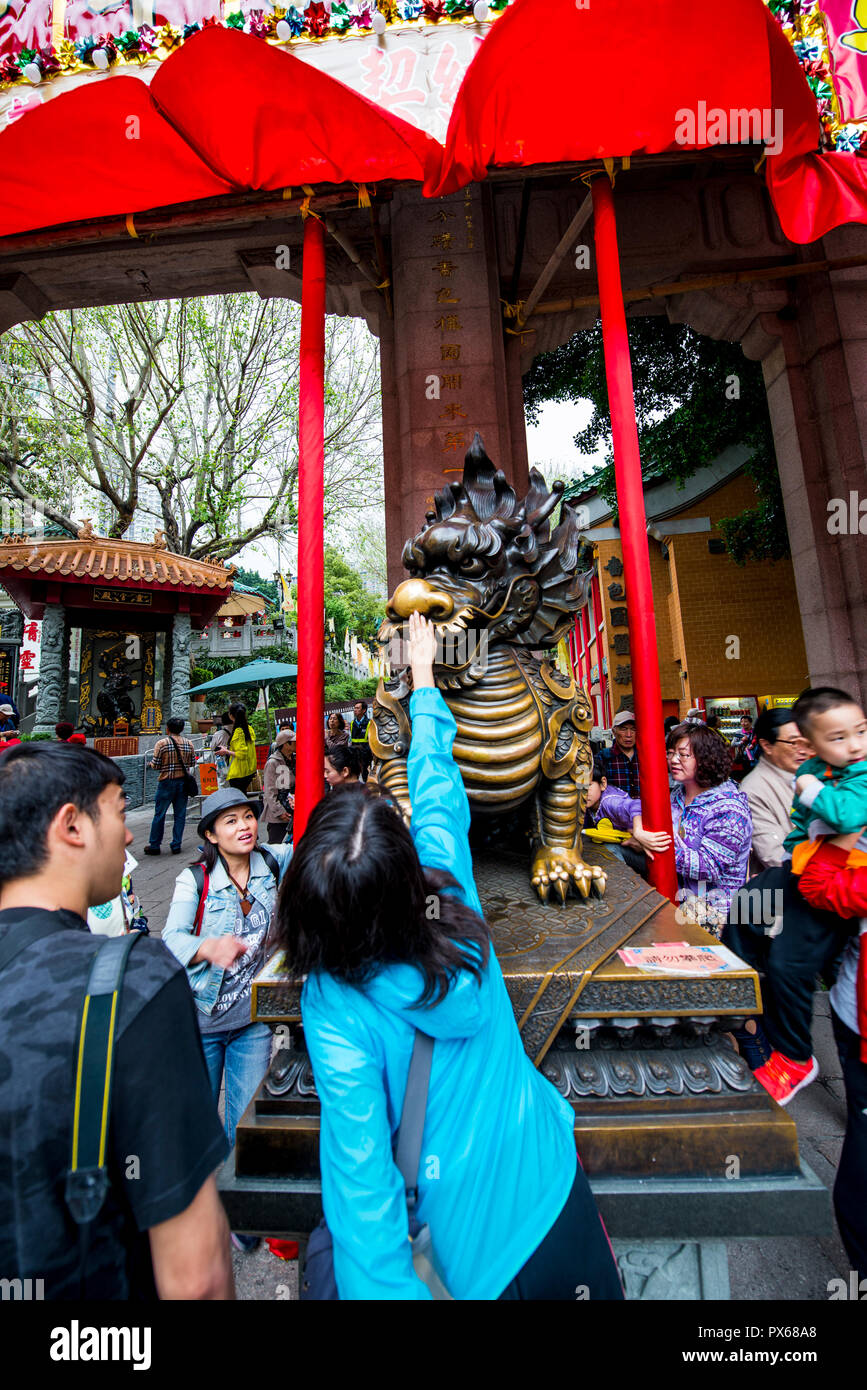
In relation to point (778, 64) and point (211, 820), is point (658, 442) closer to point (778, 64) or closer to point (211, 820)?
point (778, 64)

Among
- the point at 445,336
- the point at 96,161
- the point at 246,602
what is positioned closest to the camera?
the point at 96,161

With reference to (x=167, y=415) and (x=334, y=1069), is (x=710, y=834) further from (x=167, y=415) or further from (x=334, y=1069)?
(x=167, y=415)

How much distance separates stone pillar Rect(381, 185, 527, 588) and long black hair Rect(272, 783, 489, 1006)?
3.77 meters

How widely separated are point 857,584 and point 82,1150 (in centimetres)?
585

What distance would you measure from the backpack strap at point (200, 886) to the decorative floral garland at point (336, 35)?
3.97 m

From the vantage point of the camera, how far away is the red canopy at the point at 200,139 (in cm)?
280

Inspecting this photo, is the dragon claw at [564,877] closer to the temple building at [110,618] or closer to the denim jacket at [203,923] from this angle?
the denim jacket at [203,923]

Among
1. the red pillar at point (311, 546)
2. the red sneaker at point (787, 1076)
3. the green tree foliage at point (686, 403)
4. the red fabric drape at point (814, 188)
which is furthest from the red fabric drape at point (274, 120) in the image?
the green tree foliage at point (686, 403)

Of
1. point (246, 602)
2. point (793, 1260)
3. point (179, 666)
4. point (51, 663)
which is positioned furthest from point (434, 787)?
point (246, 602)

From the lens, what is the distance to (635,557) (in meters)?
2.88

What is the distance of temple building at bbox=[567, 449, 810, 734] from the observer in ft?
29.5

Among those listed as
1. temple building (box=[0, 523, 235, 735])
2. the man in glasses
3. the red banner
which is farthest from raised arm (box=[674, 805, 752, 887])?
temple building (box=[0, 523, 235, 735])

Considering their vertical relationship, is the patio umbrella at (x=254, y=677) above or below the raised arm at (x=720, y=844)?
above

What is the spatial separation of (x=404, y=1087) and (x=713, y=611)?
32.2ft
